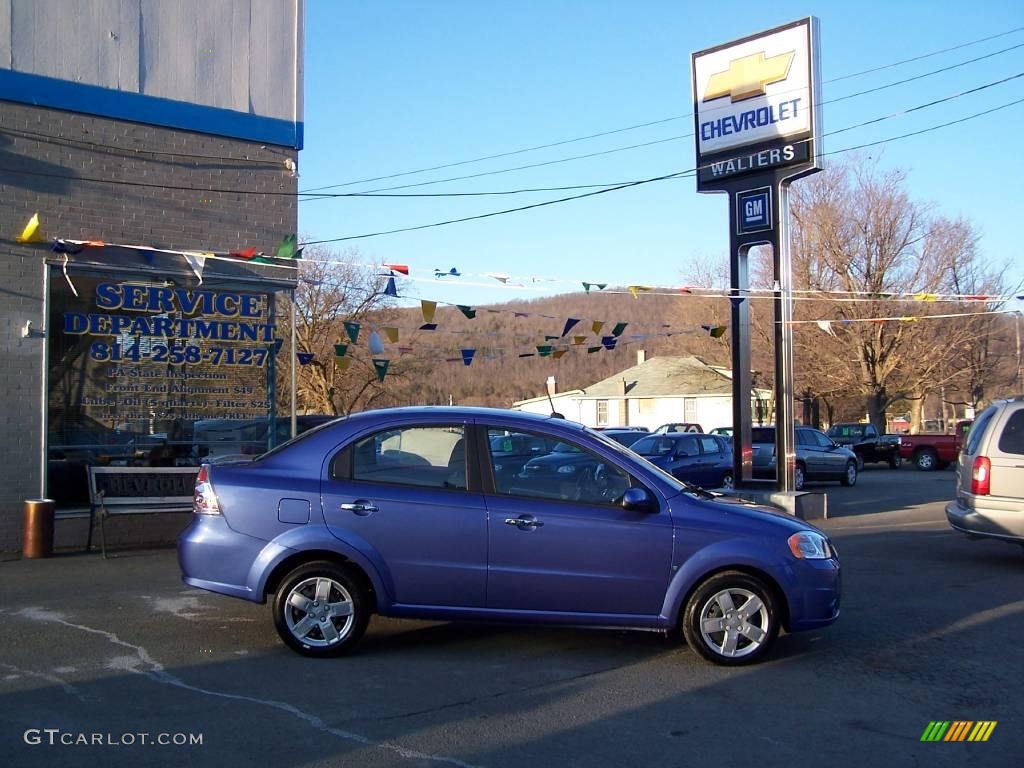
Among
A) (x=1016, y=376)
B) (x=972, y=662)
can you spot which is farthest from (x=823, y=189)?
(x=972, y=662)

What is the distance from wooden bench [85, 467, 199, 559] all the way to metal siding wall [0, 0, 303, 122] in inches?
190

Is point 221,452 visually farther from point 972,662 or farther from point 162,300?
point 972,662

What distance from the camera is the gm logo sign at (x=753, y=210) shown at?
16609 mm

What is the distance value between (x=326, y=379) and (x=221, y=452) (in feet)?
79.3

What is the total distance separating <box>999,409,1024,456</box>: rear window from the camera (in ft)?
35.1

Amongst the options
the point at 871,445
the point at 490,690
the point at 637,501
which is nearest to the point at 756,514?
the point at 637,501

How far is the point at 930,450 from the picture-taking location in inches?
1303

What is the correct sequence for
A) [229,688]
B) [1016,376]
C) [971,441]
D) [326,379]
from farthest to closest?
[1016,376], [326,379], [971,441], [229,688]

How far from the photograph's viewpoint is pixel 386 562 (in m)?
6.73

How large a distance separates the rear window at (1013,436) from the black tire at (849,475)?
46.4ft

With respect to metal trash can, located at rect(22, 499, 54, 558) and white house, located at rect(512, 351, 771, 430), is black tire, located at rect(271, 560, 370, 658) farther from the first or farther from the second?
white house, located at rect(512, 351, 771, 430)

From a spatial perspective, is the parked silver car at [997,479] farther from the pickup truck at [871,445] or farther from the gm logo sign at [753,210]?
the pickup truck at [871,445]

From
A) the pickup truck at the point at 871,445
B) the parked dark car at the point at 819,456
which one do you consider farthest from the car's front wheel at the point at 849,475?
the pickup truck at the point at 871,445

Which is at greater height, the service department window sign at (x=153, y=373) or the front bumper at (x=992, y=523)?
the service department window sign at (x=153, y=373)
